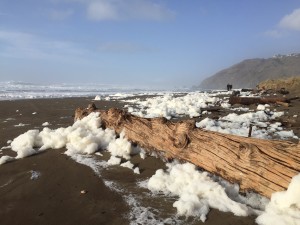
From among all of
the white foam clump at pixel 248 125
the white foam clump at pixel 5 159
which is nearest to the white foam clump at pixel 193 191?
the white foam clump at pixel 5 159

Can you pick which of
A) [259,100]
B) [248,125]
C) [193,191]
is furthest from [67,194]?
[259,100]

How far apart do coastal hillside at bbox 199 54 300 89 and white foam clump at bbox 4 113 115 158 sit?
2446 inches

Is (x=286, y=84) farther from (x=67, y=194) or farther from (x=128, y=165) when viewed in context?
(x=67, y=194)

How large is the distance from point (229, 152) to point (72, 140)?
137 inches

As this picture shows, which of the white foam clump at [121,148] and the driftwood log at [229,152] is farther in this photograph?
the white foam clump at [121,148]

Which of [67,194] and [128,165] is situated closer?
[67,194]

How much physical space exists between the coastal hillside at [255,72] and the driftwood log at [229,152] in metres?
62.8

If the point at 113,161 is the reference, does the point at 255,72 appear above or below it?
below

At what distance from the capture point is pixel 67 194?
184 inches

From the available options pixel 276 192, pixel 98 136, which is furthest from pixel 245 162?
pixel 98 136

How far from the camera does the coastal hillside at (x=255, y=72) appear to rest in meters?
74.4

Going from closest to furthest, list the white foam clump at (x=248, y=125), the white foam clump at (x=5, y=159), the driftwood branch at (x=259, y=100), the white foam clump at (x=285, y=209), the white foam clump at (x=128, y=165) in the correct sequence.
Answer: the white foam clump at (x=285, y=209), the white foam clump at (x=128, y=165), the white foam clump at (x=5, y=159), the white foam clump at (x=248, y=125), the driftwood branch at (x=259, y=100)

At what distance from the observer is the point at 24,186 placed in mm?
5059

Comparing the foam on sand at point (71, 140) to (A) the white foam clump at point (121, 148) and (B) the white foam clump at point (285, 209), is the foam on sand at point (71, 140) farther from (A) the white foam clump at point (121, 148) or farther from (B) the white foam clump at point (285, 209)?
(B) the white foam clump at point (285, 209)
